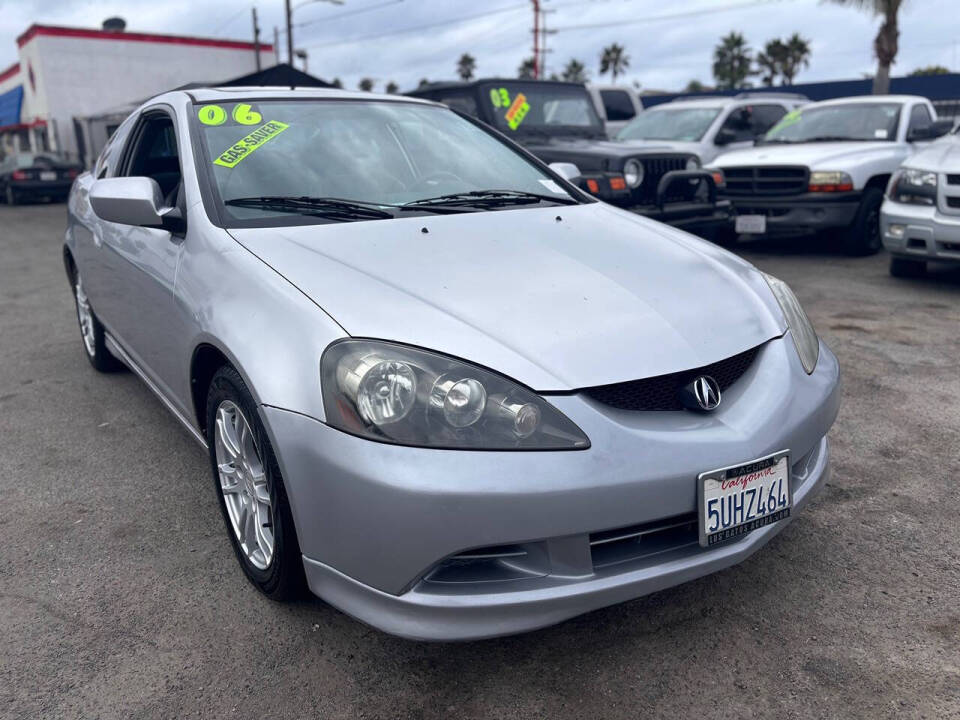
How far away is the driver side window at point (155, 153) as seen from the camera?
3699 mm

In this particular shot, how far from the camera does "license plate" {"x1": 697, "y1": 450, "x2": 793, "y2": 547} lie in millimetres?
1998

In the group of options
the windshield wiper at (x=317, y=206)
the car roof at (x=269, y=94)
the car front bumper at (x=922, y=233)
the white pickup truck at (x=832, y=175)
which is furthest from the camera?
the white pickup truck at (x=832, y=175)

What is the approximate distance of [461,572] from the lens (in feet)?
6.46

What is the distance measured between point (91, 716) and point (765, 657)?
1.68m

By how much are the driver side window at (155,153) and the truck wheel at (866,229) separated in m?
6.58

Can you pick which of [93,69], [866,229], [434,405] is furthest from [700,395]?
[93,69]

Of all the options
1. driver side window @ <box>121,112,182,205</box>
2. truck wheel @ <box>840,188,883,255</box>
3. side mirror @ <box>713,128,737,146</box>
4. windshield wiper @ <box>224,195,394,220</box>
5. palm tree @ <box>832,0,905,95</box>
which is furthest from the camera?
palm tree @ <box>832,0,905,95</box>

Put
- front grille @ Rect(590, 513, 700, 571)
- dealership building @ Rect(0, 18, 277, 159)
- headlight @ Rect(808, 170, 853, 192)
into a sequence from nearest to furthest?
front grille @ Rect(590, 513, 700, 571) < headlight @ Rect(808, 170, 853, 192) < dealership building @ Rect(0, 18, 277, 159)

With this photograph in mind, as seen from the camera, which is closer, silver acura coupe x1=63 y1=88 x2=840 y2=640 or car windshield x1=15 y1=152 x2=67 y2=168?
silver acura coupe x1=63 y1=88 x2=840 y2=640

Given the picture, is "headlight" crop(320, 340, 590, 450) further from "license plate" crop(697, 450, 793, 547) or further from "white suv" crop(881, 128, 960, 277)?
"white suv" crop(881, 128, 960, 277)

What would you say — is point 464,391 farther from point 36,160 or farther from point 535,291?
point 36,160

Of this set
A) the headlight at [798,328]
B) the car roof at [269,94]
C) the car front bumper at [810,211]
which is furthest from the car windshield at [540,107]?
the headlight at [798,328]

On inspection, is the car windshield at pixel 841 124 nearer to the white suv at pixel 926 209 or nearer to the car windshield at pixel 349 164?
the white suv at pixel 926 209

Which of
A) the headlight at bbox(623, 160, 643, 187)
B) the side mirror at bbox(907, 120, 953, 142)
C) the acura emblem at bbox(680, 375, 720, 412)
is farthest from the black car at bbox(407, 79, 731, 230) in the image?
the acura emblem at bbox(680, 375, 720, 412)
